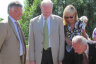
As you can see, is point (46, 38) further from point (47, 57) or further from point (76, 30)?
point (76, 30)

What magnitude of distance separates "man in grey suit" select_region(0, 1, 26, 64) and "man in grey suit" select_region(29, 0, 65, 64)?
23 centimetres

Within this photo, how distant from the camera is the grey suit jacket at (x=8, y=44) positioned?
348 centimetres

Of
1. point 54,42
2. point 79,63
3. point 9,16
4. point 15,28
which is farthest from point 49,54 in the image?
point 9,16

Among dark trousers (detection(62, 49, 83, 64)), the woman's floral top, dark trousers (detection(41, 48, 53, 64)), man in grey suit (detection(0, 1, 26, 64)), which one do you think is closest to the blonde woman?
the woman's floral top

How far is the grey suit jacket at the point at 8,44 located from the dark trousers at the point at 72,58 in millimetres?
960

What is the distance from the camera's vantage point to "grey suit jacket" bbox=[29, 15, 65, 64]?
12.2ft

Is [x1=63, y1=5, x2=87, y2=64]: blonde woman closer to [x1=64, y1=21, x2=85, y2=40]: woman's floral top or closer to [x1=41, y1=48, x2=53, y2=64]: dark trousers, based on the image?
[x1=64, y1=21, x2=85, y2=40]: woman's floral top

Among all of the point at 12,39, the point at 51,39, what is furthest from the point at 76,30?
the point at 12,39

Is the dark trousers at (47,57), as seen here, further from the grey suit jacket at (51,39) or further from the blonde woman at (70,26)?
the blonde woman at (70,26)

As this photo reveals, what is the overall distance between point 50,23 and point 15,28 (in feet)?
2.32

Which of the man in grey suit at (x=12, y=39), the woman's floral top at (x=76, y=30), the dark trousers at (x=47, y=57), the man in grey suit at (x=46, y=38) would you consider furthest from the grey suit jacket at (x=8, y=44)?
the woman's floral top at (x=76, y=30)

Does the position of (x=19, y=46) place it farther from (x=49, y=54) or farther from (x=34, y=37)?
(x=49, y=54)

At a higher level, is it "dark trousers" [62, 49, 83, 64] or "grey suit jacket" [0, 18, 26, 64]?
"grey suit jacket" [0, 18, 26, 64]

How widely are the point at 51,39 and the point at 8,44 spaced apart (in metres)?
0.84
